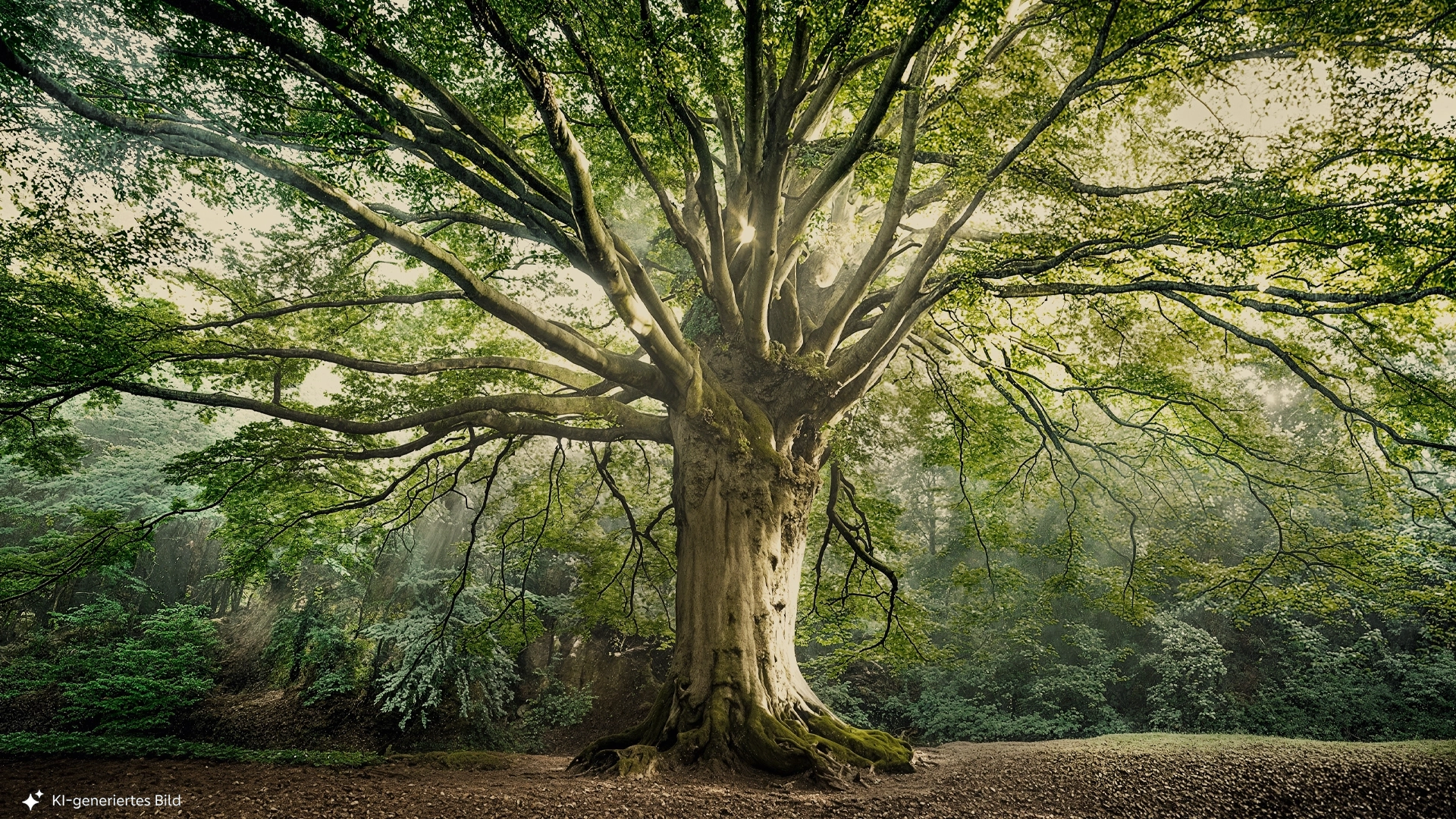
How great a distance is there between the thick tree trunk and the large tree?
0.03 m

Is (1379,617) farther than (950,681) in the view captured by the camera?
No

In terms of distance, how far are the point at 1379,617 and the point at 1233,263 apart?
14159mm

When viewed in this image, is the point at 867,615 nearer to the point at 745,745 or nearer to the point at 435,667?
the point at 745,745

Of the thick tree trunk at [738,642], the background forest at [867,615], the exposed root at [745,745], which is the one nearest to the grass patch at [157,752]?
the background forest at [867,615]

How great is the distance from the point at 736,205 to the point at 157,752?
8.23 m

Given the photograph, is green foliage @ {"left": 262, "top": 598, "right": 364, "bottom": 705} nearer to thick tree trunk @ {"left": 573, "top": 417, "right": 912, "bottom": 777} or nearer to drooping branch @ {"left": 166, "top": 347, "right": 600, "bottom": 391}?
drooping branch @ {"left": 166, "top": 347, "right": 600, "bottom": 391}

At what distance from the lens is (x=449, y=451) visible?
6082 mm

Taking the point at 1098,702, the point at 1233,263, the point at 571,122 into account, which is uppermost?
the point at 571,122

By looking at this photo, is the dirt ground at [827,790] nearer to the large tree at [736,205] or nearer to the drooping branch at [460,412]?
the large tree at [736,205]

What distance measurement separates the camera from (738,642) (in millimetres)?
4629

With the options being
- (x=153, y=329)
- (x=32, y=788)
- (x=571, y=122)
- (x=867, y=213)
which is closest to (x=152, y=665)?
(x=32, y=788)

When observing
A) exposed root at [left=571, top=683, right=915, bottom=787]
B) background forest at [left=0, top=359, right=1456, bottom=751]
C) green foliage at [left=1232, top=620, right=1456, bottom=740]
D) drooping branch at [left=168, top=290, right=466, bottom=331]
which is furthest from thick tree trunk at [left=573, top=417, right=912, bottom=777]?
green foliage at [left=1232, top=620, right=1456, bottom=740]

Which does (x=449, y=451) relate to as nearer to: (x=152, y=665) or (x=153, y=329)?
(x=153, y=329)

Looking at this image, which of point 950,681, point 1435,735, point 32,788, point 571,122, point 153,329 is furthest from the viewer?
point 950,681
